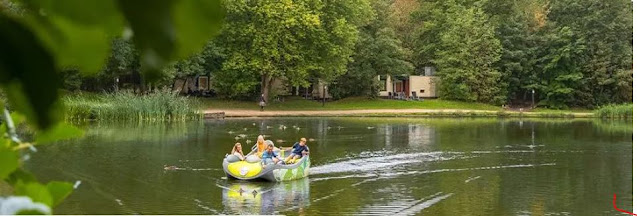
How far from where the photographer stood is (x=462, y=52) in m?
45.9

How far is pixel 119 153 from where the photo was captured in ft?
64.3

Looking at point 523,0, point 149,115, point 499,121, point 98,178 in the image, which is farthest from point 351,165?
point 523,0

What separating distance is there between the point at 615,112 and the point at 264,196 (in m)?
31.8

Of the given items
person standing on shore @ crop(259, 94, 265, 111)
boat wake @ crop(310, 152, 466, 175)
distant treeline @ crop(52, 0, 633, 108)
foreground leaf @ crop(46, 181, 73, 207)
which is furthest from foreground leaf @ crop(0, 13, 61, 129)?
person standing on shore @ crop(259, 94, 265, 111)

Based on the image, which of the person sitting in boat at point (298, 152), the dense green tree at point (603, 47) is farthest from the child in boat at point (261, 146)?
the dense green tree at point (603, 47)

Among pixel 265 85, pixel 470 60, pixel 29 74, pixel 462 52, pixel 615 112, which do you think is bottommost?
pixel 615 112

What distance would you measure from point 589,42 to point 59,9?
153ft

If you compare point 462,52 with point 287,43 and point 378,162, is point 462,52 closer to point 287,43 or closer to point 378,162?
point 287,43

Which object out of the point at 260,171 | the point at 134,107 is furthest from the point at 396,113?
the point at 260,171

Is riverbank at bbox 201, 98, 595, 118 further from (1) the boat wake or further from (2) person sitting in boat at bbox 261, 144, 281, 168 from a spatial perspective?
(2) person sitting in boat at bbox 261, 144, 281, 168

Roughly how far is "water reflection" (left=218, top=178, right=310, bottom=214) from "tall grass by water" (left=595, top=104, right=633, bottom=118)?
1156 inches

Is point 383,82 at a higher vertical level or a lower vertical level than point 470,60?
lower

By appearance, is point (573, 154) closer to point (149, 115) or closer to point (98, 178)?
point (98, 178)

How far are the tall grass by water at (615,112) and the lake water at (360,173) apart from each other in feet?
41.9
